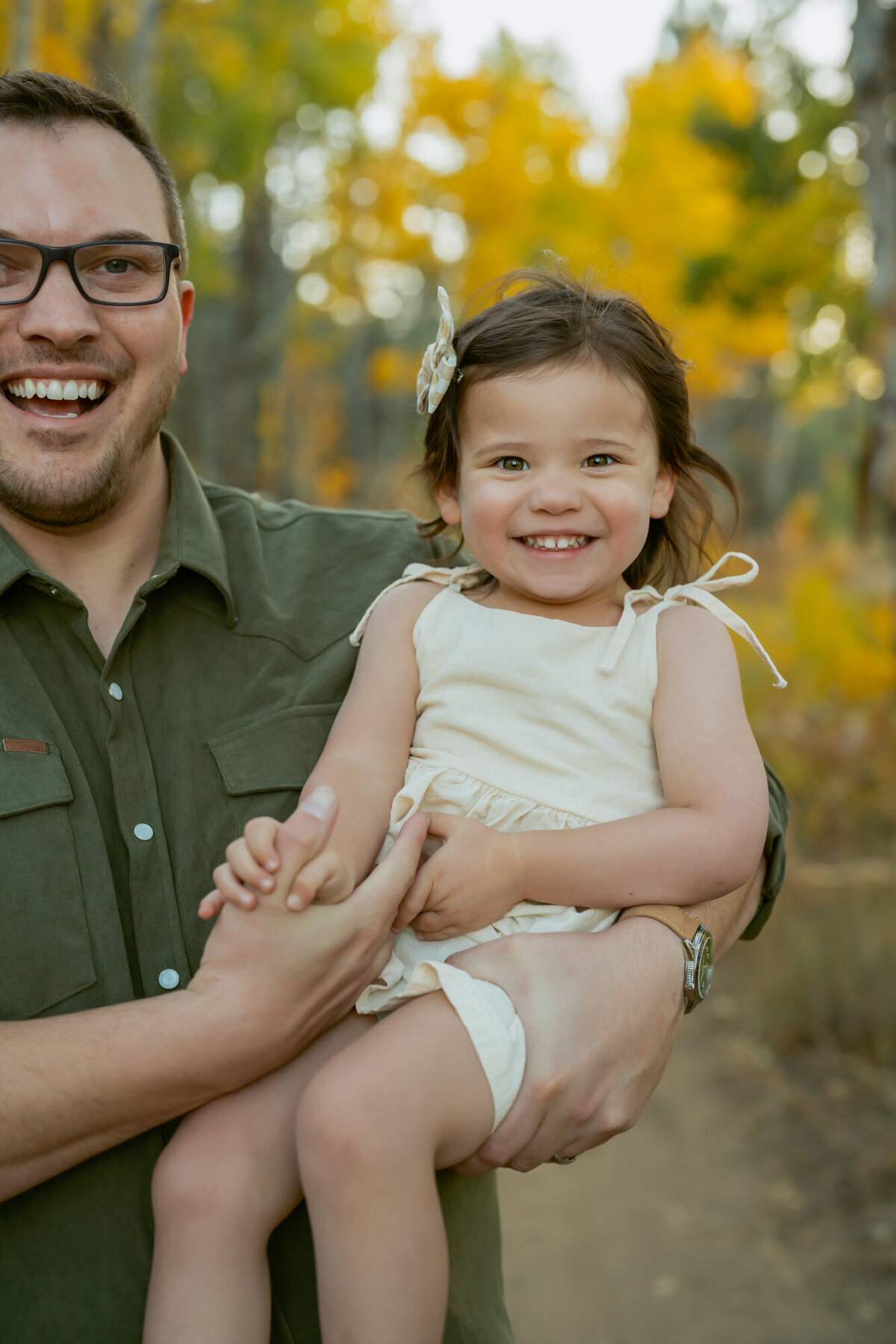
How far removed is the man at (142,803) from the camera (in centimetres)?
165

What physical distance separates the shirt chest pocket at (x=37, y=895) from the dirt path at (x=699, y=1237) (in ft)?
9.02

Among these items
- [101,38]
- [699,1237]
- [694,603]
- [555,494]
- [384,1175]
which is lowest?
[699,1237]

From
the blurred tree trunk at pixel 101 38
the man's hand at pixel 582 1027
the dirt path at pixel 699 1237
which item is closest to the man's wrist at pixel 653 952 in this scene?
the man's hand at pixel 582 1027

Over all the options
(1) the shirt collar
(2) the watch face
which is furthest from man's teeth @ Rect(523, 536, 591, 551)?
(2) the watch face

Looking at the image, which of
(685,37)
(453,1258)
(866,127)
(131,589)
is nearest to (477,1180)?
(453,1258)

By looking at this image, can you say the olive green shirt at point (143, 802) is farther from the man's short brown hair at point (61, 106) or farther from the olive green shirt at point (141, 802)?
the man's short brown hair at point (61, 106)

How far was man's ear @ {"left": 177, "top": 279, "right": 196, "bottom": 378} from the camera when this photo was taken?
2.38m

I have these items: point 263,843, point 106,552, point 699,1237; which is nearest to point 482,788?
point 263,843

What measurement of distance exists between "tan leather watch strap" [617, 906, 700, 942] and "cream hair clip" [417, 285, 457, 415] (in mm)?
1001

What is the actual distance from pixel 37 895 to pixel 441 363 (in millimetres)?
1161

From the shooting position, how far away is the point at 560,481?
1953mm

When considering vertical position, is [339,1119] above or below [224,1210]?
above

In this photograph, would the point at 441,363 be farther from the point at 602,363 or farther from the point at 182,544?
the point at 182,544

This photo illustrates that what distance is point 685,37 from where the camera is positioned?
2030 centimetres
